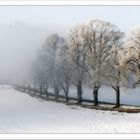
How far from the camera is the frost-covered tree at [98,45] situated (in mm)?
58731

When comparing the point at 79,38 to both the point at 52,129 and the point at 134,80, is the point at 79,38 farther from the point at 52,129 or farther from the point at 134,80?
the point at 52,129

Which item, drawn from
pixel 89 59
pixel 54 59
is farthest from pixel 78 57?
pixel 54 59

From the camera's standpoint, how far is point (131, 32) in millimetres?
52656

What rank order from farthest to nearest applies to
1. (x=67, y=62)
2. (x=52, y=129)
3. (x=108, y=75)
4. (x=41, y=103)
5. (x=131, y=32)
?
(x=67, y=62) → (x=41, y=103) → (x=108, y=75) → (x=131, y=32) → (x=52, y=129)

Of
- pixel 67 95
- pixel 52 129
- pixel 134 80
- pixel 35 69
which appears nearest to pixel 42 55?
pixel 35 69

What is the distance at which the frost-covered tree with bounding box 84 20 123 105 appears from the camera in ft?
193

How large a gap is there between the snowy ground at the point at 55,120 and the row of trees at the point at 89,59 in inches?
243

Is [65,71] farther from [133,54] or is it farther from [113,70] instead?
[133,54]

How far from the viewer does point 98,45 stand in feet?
198

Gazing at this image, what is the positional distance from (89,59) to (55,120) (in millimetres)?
19392

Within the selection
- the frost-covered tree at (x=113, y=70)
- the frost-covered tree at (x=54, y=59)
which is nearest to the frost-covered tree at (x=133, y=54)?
the frost-covered tree at (x=113, y=70)

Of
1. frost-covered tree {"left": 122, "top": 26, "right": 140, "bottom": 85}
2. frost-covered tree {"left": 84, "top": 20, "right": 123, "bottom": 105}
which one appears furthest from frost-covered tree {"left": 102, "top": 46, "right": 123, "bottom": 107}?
frost-covered tree {"left": 122, "top": 26, "right": 140, "bottom": 85}

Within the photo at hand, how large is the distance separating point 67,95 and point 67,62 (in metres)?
5.41

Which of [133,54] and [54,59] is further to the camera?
[54,59]
